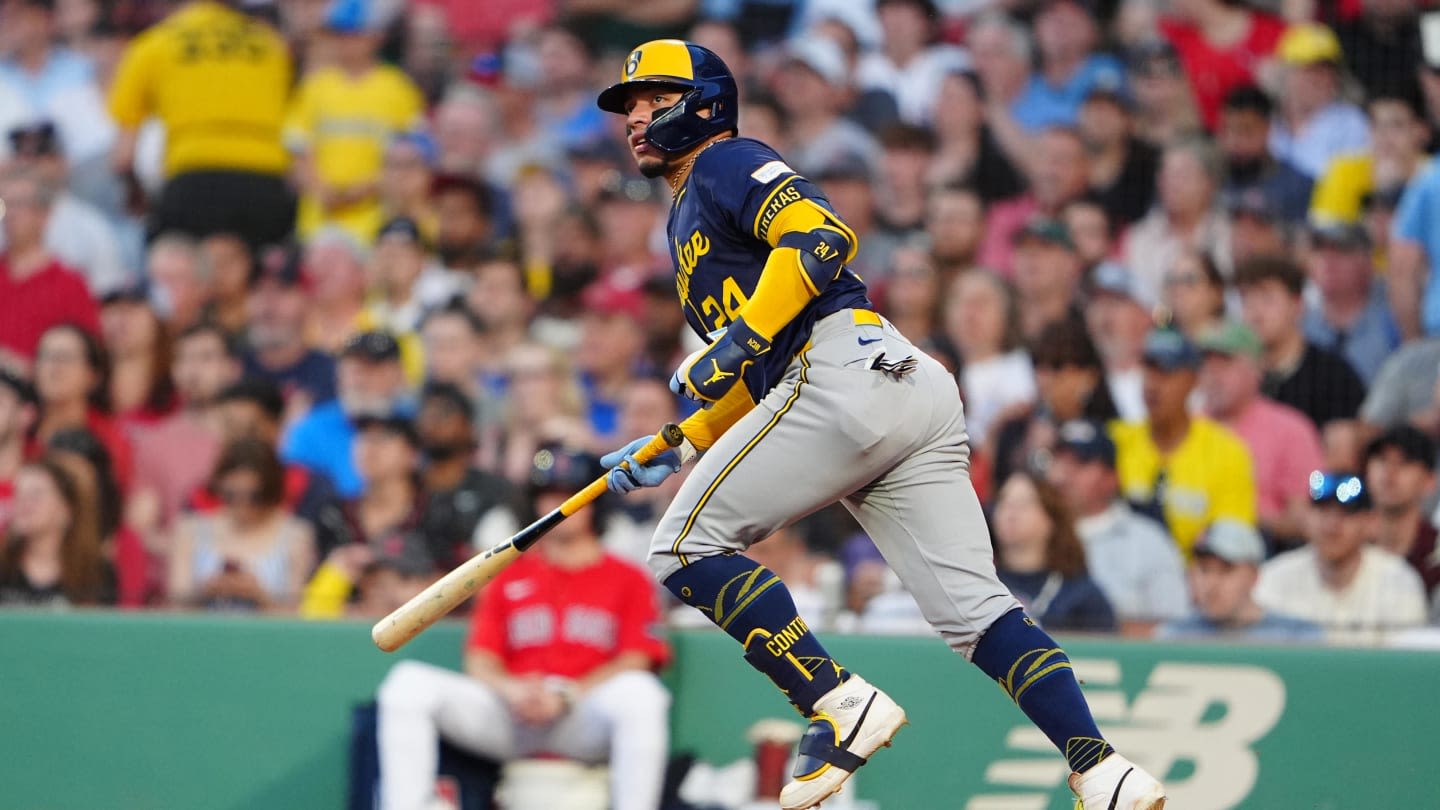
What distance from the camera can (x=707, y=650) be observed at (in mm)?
6961

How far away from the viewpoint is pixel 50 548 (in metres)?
7.91

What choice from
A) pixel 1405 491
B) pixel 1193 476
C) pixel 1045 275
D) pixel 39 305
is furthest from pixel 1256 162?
pixel 39 305

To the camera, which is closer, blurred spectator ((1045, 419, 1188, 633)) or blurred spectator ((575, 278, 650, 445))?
blurred spectator ((1045, 419, 1188, 633))

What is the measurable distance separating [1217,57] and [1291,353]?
A: 1.99 m

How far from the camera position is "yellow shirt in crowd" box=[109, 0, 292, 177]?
33.9 feet

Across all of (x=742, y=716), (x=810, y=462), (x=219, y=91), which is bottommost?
(x=742, y=716)

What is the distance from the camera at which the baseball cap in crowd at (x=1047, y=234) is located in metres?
9.04

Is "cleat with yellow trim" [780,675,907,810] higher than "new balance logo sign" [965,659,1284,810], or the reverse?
"cleat with yellow trim" [780,675,907,810]

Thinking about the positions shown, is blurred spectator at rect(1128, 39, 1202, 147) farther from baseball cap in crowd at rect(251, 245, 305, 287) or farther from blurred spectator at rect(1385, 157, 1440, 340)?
baseball cap in crowd at rect(251, 245, 305, 287)

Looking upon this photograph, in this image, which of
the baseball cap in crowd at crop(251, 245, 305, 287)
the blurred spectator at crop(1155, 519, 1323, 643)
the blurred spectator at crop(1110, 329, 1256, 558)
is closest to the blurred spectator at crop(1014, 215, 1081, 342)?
the blurred spectator at crop(1110, 329, 1256, 558)

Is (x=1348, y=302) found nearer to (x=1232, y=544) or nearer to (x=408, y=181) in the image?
(x=1232, y=544)

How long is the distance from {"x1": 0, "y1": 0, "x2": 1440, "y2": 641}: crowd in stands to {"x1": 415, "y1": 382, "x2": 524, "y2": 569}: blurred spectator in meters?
0.02

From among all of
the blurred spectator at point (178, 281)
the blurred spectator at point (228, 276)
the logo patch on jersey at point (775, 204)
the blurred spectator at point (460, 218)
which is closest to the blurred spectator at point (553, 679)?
the logo patch on jersey at point (775, 204)

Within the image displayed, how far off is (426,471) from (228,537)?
2.92 ft
